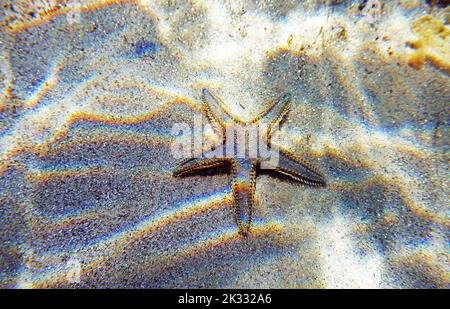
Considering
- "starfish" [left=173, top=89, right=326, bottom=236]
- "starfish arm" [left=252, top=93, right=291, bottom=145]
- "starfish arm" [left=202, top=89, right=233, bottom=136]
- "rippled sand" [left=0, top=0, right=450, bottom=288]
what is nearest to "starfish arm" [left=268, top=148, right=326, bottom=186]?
"starfish" [left=173, top=89, right=326, bottom=236]

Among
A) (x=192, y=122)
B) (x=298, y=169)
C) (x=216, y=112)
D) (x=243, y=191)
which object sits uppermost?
(x=216, y=112)

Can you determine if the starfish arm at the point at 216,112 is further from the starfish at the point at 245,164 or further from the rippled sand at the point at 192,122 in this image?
the rippled sand at the point at 192,122

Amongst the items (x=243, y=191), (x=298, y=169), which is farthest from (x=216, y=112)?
(x=298, y=169)

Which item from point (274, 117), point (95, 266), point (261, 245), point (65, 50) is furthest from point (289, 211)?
point (65, 50)

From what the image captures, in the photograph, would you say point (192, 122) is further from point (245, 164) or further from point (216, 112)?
point (245, 164)

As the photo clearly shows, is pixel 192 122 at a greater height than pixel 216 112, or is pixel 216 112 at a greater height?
pixel 216 112

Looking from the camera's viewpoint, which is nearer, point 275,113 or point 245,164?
point 245,164

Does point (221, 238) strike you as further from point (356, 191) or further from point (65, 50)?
point (65, 50)

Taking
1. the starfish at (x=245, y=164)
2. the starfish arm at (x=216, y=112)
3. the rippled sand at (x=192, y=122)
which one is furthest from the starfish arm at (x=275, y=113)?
the starfish arm at (x=216, y=112)
